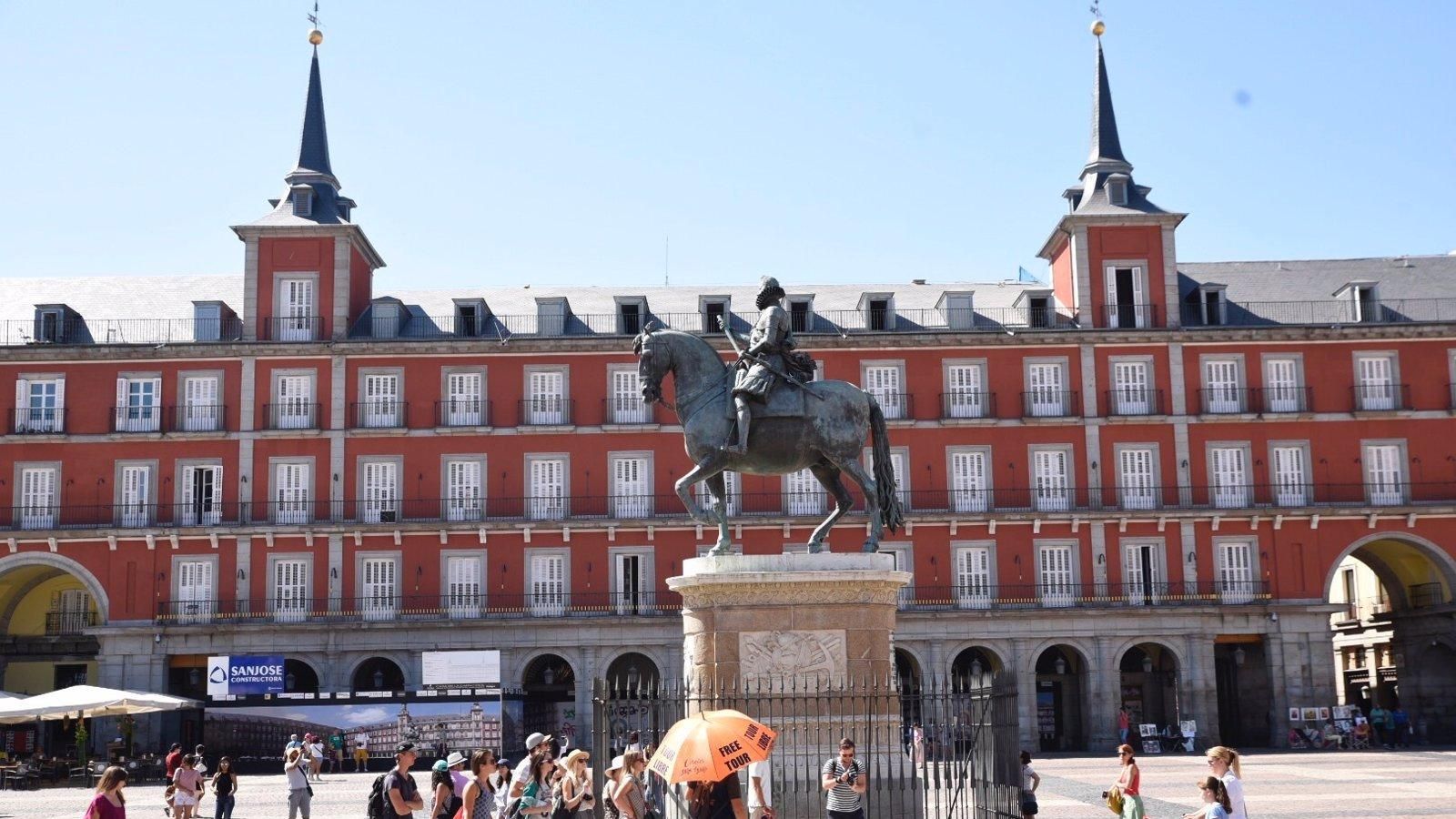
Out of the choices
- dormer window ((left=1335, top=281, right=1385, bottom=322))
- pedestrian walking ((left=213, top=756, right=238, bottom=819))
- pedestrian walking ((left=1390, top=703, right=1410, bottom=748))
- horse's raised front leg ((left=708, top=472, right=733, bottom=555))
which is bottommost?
pedestrian walking ((left=1390, top=703, right=1410, bottom=748))

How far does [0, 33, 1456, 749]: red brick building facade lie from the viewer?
157ft

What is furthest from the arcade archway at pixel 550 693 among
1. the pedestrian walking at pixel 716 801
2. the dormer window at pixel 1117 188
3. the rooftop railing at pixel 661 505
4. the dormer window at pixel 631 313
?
the pedestrian walking at pixel 716 801

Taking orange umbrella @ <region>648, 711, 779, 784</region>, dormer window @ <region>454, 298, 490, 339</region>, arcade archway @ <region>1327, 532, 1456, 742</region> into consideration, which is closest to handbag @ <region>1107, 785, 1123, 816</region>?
orange umbrella @ <region>648, 711, 779, 784</region>

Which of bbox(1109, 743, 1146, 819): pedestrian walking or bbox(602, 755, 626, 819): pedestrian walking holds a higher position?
bbox(602, 755, 626, 819): pedestrian walking

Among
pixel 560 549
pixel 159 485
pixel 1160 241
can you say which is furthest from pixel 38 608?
pixel 1160 241

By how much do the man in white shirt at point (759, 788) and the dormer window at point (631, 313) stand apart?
3794 cm

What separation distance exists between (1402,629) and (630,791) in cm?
4613

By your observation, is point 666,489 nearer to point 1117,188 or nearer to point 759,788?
Result: point 1117,188

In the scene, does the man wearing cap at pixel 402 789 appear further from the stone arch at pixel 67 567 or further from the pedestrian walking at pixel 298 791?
the stone arch at pixel 67 567

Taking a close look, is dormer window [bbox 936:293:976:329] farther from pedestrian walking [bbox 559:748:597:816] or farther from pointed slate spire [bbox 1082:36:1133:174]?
pedestrian walking [bbox 559:748:597:816]

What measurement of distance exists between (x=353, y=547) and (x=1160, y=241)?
27287 millimetres

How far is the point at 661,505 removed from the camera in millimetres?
48906

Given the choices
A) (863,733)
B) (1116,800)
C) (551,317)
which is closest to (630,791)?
(863,733)

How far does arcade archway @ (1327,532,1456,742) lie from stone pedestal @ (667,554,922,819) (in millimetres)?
37362
